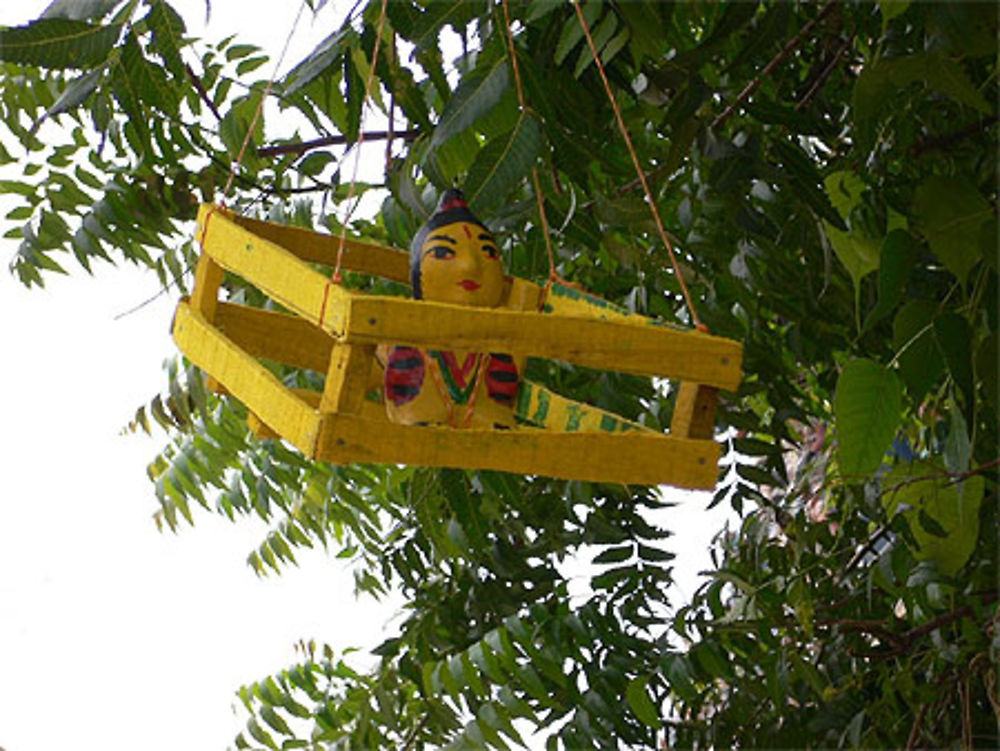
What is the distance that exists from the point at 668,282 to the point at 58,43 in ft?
1.78

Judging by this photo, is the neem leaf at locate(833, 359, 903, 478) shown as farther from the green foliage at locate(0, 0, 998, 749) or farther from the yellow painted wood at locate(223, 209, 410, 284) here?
the yellow painted wood at locate(223, 209, 410, 284)

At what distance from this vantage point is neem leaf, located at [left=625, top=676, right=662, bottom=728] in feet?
4.28

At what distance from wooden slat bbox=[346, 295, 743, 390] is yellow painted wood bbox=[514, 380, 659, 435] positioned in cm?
9

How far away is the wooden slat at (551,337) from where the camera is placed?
750mm

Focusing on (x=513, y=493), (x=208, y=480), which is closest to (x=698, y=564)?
(x=208, y=480)

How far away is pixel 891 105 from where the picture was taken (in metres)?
1.04

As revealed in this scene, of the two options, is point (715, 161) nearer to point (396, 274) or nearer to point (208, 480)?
point (396, 274)

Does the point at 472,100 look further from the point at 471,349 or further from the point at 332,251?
the point at 332,251

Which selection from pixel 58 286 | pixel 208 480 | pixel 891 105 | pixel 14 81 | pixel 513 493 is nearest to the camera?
pixel 891 105

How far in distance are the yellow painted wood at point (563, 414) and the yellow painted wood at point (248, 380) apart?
0.57 ft

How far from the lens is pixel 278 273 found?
843 mm

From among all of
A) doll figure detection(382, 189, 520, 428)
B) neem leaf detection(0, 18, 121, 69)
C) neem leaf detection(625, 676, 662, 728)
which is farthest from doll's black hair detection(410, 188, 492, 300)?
neem leaf detection(625, 676, 662, 728)

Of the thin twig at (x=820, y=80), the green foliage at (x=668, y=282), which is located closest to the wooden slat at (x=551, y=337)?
the green foliage at (x=668, y=282)

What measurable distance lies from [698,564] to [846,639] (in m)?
1.50
